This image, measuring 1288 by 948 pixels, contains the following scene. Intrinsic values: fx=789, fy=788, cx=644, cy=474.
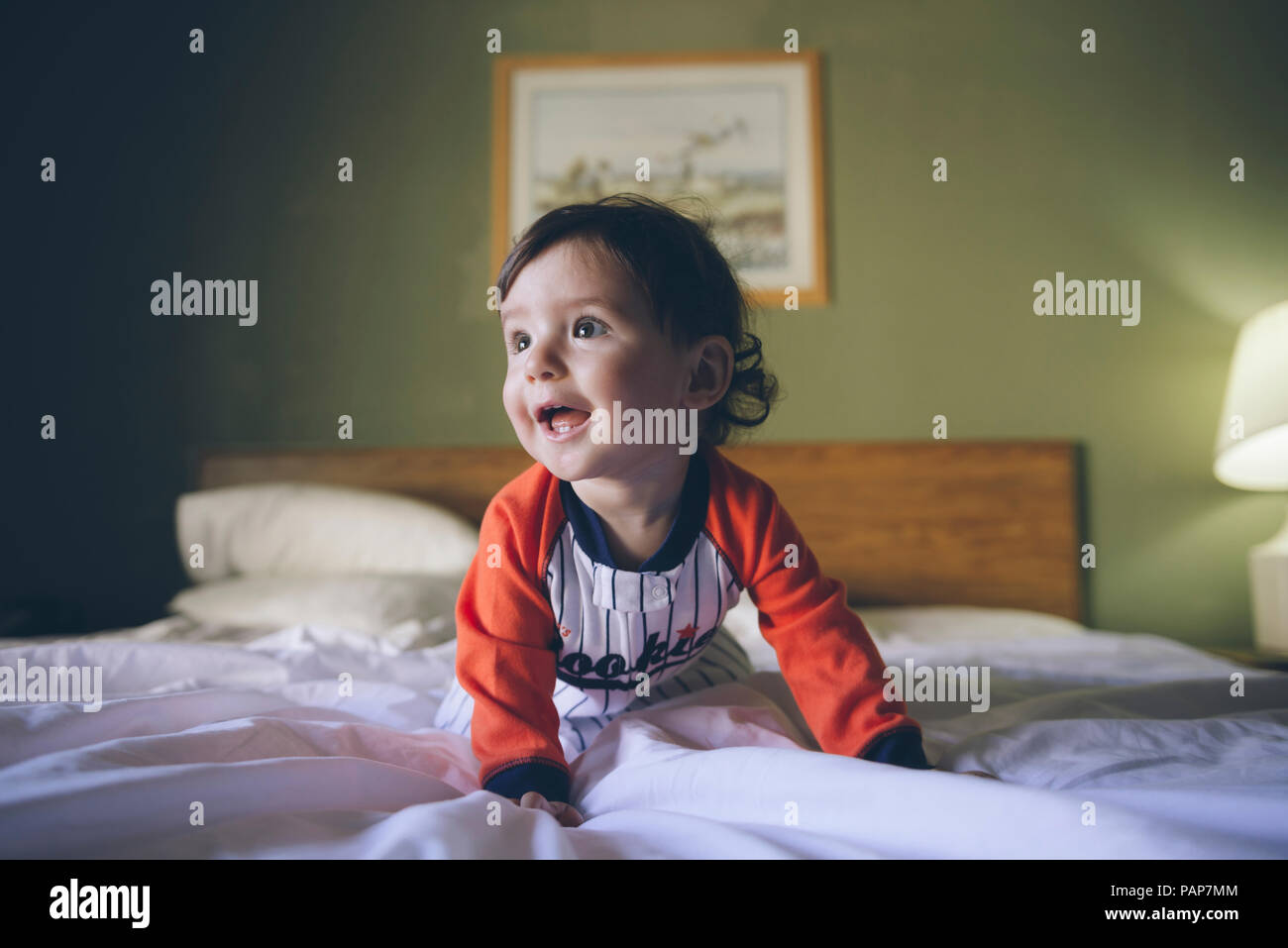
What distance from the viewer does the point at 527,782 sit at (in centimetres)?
63

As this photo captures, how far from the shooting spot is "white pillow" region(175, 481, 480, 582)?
1660 millimetres

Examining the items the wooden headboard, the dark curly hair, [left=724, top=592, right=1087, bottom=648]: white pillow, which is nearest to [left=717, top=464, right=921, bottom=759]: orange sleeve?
the dark curly hair

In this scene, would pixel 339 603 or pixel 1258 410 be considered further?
pixel 1258 410

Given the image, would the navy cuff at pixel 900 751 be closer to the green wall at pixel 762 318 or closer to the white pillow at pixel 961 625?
the white pillow at pixel 961 625

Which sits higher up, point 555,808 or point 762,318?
point 762,318

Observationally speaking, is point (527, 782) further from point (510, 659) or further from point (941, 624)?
point (941, 624)

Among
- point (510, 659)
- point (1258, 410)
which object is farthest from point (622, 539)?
point (1258, 410)

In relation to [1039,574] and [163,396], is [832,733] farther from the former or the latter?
[163,396]

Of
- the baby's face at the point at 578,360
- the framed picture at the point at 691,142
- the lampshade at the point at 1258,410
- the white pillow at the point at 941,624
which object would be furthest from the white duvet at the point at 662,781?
the framed picture at the point at 691,142

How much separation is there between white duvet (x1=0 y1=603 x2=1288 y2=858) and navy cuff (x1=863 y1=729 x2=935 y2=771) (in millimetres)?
22

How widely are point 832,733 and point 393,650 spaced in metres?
0.73

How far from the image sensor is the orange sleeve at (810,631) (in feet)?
2.28

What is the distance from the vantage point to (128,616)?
2.06 m

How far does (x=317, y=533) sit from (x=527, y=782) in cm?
125
